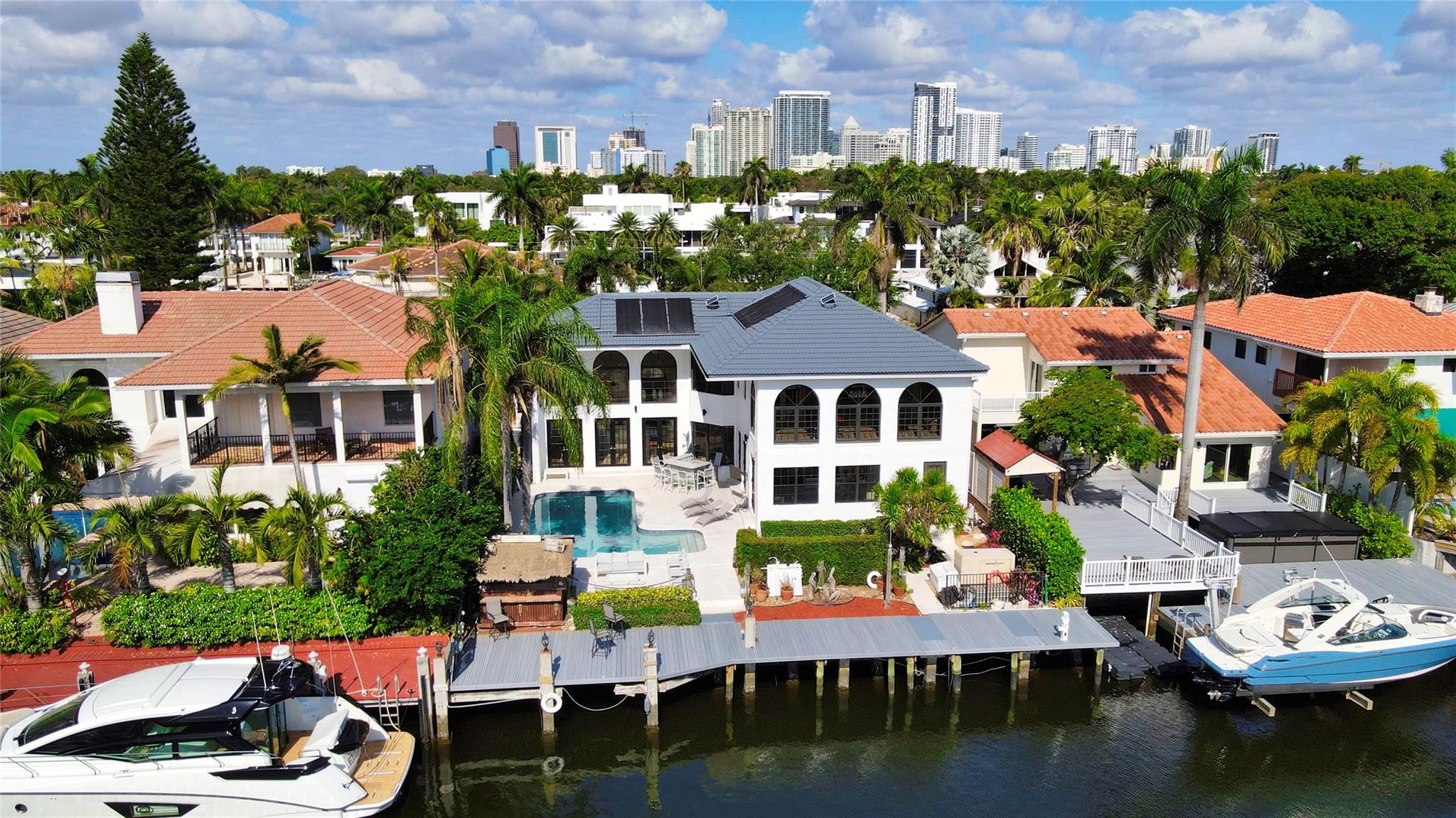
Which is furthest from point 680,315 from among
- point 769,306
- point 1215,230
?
point 1215,230

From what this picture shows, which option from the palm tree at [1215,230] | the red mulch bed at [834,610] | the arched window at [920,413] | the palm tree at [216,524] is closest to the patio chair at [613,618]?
the red mulch bed at [834,610]

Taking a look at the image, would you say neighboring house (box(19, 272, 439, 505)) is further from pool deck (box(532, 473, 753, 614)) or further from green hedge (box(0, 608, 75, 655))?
green hedge (box(0, 608, 75, 655))

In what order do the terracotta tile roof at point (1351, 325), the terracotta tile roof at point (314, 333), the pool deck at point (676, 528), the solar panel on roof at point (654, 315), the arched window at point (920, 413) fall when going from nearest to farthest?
the pool deck at point (676, 528) → the terracotta tile roof at point (314, 333) → the arched window at point (920, 413) → the terracotta tile roof at point (1351, 325) → the solar panel on roof at point (654, 315)

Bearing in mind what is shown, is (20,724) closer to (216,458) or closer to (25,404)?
(25,404)

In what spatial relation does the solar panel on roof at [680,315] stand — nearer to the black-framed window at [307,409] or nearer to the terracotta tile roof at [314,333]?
the terracotta tile roof at [314,333]

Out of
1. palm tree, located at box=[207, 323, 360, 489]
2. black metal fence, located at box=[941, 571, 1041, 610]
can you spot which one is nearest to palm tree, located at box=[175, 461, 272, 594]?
palm tree, located at box=[207, 323, 360, 489]

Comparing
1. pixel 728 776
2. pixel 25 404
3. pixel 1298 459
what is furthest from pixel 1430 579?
pixel 25 404
